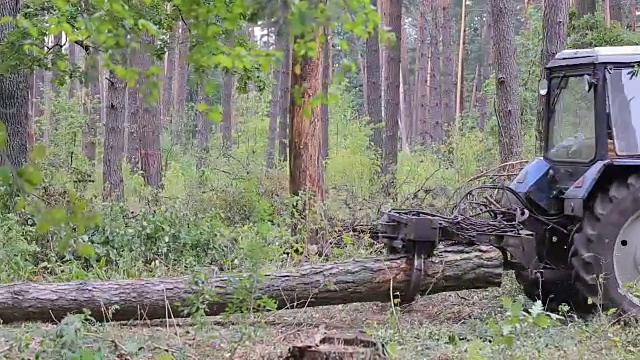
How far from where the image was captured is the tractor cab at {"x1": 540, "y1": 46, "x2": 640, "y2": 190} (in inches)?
271

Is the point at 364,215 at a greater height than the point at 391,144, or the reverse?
the point at 391,144

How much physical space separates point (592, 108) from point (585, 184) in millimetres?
777

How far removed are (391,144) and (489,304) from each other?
1223cm

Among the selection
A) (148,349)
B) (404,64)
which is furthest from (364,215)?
(404,64)

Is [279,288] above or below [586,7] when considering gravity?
below

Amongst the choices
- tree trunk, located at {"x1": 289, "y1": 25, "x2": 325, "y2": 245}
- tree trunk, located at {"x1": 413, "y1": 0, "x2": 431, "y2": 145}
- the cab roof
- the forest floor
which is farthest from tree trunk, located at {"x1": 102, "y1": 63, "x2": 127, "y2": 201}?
tree trunk, located at {"x1": 413, "y1": 0, "x2": 431, "y2": 145}

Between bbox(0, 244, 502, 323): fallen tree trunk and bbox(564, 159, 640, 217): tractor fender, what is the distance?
2.50 feet

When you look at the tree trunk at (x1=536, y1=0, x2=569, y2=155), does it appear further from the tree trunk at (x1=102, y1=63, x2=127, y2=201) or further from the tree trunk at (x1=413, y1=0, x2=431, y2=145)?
the tree trunk at (x1=413, y1=0, x2=431, y2=145)

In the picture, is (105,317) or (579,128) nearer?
(105,317)

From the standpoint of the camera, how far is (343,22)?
9.30 ft

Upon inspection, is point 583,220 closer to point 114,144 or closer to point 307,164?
point 307,164

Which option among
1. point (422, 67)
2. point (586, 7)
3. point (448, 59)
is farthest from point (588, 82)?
point (422, 67)

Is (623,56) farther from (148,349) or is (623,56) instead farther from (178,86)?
(178,86)

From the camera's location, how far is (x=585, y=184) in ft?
22.0
